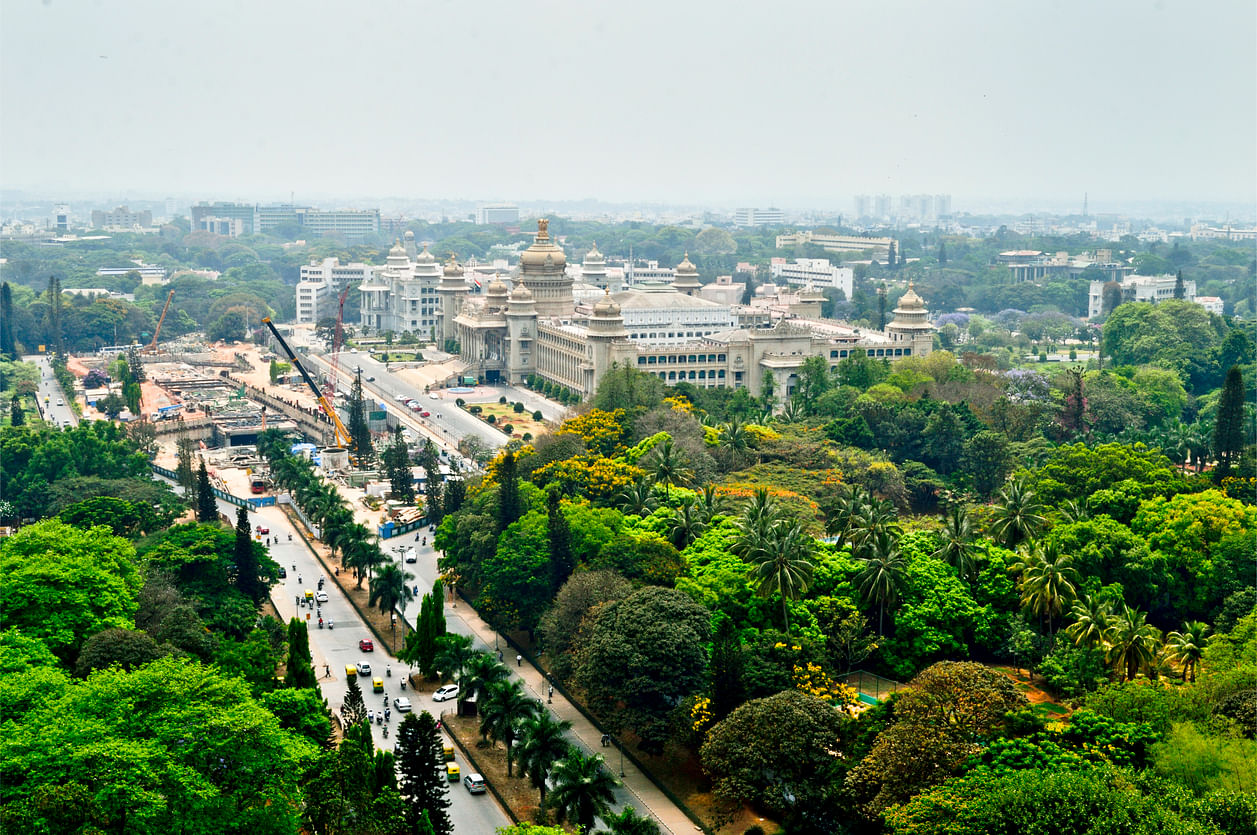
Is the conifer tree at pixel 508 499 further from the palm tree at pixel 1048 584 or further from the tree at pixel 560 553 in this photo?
the palm tree at pixel 1048 584

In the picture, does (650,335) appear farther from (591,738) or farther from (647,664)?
(647,664)

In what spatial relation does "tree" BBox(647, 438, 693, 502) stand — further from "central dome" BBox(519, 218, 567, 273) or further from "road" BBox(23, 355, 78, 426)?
"central dome" BBox(519, 218, 567, 273)

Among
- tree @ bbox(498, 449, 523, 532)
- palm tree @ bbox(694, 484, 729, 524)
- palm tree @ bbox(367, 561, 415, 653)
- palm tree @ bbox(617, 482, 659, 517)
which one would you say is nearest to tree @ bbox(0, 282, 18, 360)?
palm tree @ bbox(367, 561, 415, 653)

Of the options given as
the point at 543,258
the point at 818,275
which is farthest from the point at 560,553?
the point at 818,275

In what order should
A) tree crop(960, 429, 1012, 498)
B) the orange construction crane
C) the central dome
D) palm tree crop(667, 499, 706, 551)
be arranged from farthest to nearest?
the orange construction crane < the central dome < tree crop(960, 429, 1012, 498) < palm tree crop(667, 499, 706, 551)

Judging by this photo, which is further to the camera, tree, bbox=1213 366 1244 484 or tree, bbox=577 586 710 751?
tree, bbox=1213 366 1244 484

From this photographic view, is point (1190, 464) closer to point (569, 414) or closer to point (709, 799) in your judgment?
point (569, 414)

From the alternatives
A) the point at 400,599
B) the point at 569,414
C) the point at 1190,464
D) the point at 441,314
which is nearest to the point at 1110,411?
the point at 1190,464
